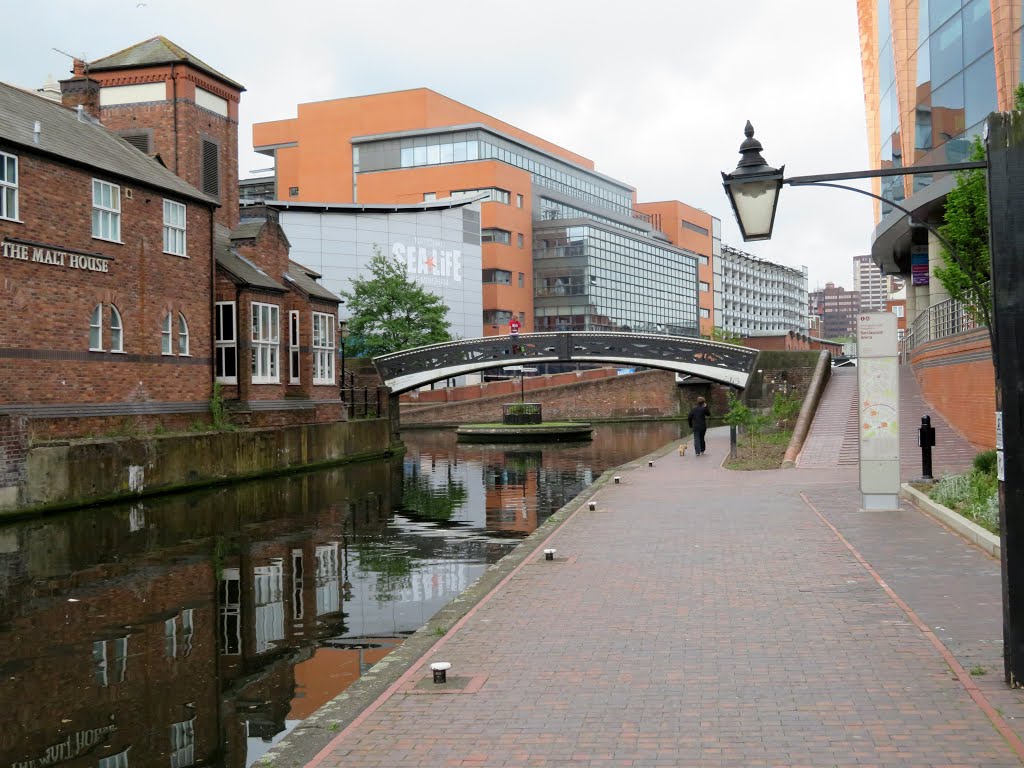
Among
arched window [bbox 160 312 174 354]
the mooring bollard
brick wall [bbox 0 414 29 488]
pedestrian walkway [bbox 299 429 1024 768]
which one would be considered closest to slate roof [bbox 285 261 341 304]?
arched window [bbox 160 312 174 354]

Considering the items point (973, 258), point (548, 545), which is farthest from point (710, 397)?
point (548, 545)

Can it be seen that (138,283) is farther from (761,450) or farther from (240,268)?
(761,450)

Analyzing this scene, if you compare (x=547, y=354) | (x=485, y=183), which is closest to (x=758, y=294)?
(x=485, y=183)

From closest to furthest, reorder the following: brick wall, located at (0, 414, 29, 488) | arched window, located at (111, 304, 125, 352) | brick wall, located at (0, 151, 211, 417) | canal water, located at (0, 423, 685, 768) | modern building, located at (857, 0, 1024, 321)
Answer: canal water, located at (0, 423, 685, 768) → brick wall, located at (0, 414, 29, 488) → brick wall, located at (0, 151, 211, 417) → arched window, located at (111, 304, 125, 352) → modern building, located at (857, 0, 1024, 321)

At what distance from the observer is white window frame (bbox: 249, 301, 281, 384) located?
3041 centimetres

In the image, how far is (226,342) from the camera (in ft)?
98.2

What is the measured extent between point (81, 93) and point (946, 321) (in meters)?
25.6

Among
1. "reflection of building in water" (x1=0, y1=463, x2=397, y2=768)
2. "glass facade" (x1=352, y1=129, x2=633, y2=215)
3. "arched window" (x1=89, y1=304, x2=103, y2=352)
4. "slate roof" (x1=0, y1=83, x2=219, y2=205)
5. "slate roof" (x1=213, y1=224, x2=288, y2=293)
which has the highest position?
"glass facade" (x1=352, y1=129, x2=633, y2=215)

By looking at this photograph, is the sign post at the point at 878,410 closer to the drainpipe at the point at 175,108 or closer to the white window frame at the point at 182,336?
the white window frame at the point at 182,336

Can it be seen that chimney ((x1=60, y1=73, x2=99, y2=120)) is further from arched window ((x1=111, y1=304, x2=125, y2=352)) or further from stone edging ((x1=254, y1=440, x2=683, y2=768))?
stone edging ((x1=254, y1=440, x2=683, y2=768))

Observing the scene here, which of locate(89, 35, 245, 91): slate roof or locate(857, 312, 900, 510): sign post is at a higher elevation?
locate(89, 35, 245, 91): slate roof

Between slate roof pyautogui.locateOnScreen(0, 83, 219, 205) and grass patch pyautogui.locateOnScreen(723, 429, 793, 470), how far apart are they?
1528 centimetres

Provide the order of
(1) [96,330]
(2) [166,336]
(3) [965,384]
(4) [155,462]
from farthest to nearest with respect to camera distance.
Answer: (2) [166,336] < (3) [965,384] < (1) [96,330] < (4) [155,462]

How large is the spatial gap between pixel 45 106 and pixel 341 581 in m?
17.6
